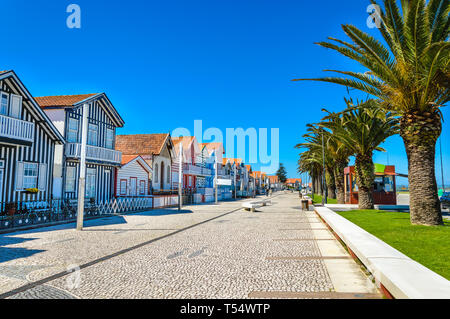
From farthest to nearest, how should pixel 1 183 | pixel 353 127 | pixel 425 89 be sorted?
pixel 353 127 → pixel 1 183 → pixel 425 89

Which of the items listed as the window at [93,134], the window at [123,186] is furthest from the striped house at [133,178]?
the window at [93,134]

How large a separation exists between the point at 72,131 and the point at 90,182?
153 inches

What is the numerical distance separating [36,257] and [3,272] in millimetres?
1520

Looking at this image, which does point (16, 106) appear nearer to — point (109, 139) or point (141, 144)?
point (109, 139)

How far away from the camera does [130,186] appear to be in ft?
91.0

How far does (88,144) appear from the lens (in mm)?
22719

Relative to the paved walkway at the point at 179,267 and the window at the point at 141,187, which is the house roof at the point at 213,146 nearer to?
the window at the point at 141,187

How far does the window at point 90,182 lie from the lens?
2278 centimetres

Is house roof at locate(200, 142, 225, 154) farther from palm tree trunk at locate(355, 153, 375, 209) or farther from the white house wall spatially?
palm tree trunk at locate(355, 153, 375, 209)

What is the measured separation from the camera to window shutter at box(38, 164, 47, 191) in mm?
18250
